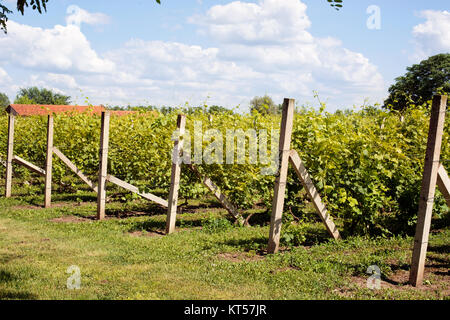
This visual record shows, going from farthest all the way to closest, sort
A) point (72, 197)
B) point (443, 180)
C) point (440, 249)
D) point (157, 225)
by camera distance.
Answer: point (72, 197), point (157, 225), point (440, 249), point (443, 180)

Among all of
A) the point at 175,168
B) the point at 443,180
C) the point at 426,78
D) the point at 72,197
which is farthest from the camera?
the point at 426,78

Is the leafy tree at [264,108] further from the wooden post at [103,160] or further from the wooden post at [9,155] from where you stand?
the wooden post at [9,155]

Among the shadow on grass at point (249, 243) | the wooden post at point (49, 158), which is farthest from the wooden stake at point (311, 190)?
the wooden post at point (49, 158)

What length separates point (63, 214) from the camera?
10383 mm

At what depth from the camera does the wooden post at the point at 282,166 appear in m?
6.15

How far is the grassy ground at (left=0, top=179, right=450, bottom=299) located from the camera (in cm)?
488

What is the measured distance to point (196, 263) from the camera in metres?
6.08

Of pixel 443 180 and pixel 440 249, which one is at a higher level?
pixel 443 180

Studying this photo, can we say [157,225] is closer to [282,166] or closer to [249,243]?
[249,243]

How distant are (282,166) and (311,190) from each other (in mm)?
626

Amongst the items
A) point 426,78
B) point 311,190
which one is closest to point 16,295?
point 311,190

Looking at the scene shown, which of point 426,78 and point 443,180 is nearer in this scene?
point 443,180

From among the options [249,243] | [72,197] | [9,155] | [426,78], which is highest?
[426,78]

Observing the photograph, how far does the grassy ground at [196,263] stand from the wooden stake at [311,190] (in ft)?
0.85
